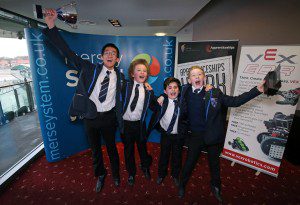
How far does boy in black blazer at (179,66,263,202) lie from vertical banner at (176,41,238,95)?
866 millimetres

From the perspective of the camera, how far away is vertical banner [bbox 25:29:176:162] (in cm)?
256

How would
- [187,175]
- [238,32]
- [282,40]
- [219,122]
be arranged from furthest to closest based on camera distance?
1. [238,32]
2. [282,40]
3. [187,175]
4. [219,122]

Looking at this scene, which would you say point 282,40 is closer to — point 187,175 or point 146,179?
point 187,175

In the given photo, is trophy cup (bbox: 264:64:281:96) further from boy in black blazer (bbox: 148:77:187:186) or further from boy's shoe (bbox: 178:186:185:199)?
boy's shoe (bbox: 178:186:185:199)

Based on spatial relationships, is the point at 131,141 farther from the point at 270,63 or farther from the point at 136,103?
the point at 270,63

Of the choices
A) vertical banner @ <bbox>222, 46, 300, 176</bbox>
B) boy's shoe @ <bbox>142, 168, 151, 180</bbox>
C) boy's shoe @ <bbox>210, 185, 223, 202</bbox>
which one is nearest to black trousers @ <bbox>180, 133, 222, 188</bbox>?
boy's shoe @ <bbox>210, 185, 223, 202</bbox>

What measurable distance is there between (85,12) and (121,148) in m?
3.94

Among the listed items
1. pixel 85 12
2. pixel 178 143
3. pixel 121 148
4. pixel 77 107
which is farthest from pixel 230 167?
pixel 85 12

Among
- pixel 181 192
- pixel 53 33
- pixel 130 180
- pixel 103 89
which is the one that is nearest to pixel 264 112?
pixel 181 192

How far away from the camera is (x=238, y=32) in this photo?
484cm

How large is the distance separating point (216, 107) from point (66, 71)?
231 cm

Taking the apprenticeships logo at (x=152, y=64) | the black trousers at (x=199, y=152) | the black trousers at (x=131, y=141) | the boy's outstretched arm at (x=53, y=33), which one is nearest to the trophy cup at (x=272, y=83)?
the black trousers at (x=199, y=152)

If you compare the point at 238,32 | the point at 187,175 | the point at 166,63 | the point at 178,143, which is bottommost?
the point at 187,175

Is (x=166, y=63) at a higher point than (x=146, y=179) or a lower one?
higher
